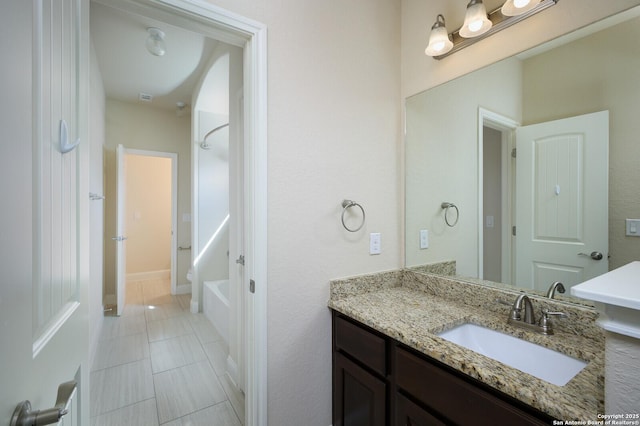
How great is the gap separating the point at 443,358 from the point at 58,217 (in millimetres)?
1139

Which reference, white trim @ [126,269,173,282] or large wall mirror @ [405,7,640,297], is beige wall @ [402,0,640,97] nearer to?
large wall mirror @ [405,7,640,297]

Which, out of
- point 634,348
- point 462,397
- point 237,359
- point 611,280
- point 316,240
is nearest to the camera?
point 634,348

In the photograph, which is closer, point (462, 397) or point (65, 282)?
point (65, 282)

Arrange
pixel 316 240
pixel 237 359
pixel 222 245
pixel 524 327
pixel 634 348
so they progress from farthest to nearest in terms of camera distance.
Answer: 1. pixel 222 245
2. pixel 237 359
3. pixel 316 240
4. pixel 524 327
5. pixel 634 348

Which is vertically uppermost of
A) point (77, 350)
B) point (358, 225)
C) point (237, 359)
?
point (358, 225)

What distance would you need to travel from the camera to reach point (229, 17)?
3.99 ft

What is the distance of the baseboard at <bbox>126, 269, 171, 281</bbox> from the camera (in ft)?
16.3

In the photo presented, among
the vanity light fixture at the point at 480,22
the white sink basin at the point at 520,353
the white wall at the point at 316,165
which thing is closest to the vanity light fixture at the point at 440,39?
the vanity light fixture at the point at 480,22

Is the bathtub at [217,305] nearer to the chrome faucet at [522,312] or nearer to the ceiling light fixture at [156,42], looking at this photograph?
the chrome faucet at [522,312]

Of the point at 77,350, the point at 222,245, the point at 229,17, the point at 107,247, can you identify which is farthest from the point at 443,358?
the point at 107,247

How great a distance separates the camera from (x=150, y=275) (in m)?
5.12

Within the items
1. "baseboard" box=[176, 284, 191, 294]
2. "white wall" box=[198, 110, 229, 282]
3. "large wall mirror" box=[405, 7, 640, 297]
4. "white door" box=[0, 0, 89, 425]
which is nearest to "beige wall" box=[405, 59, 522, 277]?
"large wall mirror" box=[405, 7, 640, 297]

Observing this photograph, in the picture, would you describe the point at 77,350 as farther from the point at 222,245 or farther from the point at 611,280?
the point at 222,245

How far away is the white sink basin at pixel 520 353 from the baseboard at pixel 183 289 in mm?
4091
